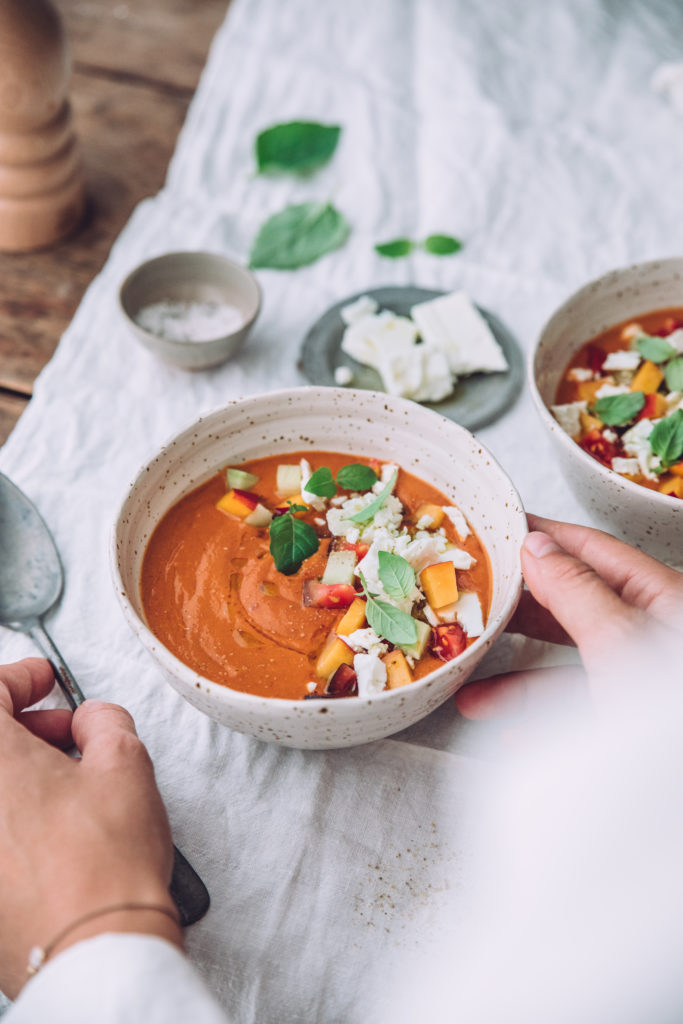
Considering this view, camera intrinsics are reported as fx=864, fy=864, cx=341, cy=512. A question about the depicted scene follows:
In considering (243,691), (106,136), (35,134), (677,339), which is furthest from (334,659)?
(106,136)

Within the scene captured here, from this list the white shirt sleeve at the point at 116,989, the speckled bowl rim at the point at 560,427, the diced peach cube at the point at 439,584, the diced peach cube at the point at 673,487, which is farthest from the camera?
the diced peach cube at the point at 673,487

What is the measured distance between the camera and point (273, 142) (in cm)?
257

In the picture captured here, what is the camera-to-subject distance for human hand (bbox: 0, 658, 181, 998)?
42.5 inches

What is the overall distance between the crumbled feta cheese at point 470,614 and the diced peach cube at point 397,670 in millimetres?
120

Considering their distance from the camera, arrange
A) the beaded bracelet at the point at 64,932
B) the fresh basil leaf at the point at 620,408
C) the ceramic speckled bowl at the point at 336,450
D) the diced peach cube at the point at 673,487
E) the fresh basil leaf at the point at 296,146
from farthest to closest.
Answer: the fresh basil leaf at the point at 296,146 < the fresh basil leaf at the point at 620,408 < the diced peach cube at the point at 673,487 < the ceramic speckled bowl at the point at 336,450 < the beaded bracelet at the point at 64,932

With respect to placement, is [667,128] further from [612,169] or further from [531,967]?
[531,967]

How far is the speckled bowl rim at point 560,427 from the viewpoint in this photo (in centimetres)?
151

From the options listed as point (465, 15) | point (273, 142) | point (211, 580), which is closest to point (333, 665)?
point (211, 580)

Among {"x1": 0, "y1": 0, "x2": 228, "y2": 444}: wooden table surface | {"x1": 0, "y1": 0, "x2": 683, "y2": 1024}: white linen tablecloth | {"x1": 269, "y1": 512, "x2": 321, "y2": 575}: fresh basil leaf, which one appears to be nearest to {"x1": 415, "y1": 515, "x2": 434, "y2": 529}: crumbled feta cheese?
{"x1": 269, "y1": 512, "x2": 321, "y2": 575}: fresh basil leaf

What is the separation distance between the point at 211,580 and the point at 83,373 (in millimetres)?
855

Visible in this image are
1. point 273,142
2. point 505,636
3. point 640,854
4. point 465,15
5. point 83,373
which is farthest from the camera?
point 465,15

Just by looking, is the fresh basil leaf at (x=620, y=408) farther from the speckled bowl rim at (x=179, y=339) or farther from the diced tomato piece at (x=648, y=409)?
the speckled bowl rim at (x=179, y=339)

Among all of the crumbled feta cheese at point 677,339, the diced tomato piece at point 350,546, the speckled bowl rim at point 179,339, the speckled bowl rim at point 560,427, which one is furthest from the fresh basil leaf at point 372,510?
the crumbled feta cheese at point 677,339

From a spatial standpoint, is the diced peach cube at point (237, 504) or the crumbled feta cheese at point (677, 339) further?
the crumbled feta cheese at point (677, 339)
